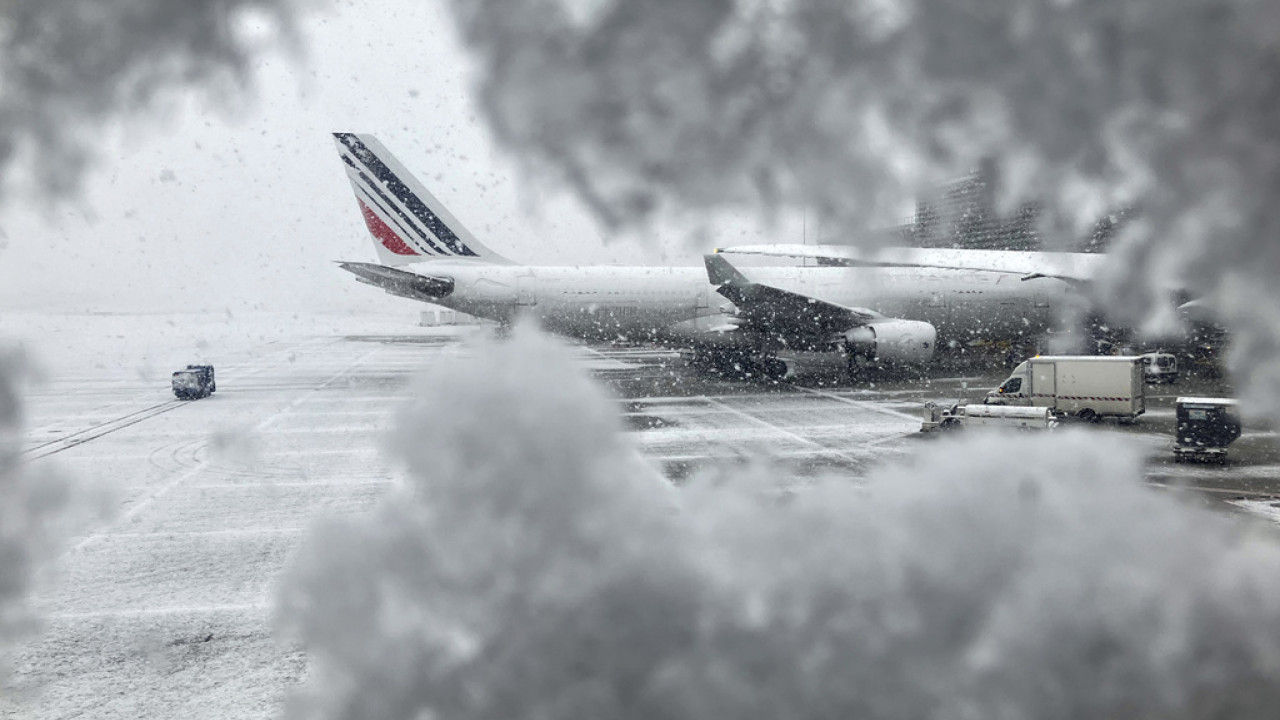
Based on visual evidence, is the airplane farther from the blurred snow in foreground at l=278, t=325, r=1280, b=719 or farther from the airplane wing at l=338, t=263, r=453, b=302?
the blurred snow in foreground at l=278, t=325, r=1280, b=719

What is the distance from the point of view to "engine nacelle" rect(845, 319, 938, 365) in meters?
24.6

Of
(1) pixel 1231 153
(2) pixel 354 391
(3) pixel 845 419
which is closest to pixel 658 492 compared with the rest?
(1) pixel 1231 153

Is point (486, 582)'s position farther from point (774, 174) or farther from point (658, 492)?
point (774, 174)

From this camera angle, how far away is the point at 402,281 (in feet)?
84.0

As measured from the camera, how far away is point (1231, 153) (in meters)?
3.78

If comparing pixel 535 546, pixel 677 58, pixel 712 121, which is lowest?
pixel 535 546

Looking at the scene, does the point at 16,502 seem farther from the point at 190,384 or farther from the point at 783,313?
the point at 783,313

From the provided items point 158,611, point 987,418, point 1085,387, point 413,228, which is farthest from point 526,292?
point 158,611

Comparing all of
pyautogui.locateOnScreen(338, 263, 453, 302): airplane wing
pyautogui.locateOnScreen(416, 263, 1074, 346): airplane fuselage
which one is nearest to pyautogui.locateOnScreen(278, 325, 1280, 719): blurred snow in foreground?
pyautogui.locateOnScreen(338, 263, 453, 302): airplane wing

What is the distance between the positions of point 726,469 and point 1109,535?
25.9 feet

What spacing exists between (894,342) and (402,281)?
1497 centimetres

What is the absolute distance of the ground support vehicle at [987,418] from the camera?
47.8 ft

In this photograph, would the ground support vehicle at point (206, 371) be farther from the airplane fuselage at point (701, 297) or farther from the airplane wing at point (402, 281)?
the airplane fuselage at point (701, 297)

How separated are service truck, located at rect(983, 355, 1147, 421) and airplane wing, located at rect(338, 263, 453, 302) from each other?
16110mm
